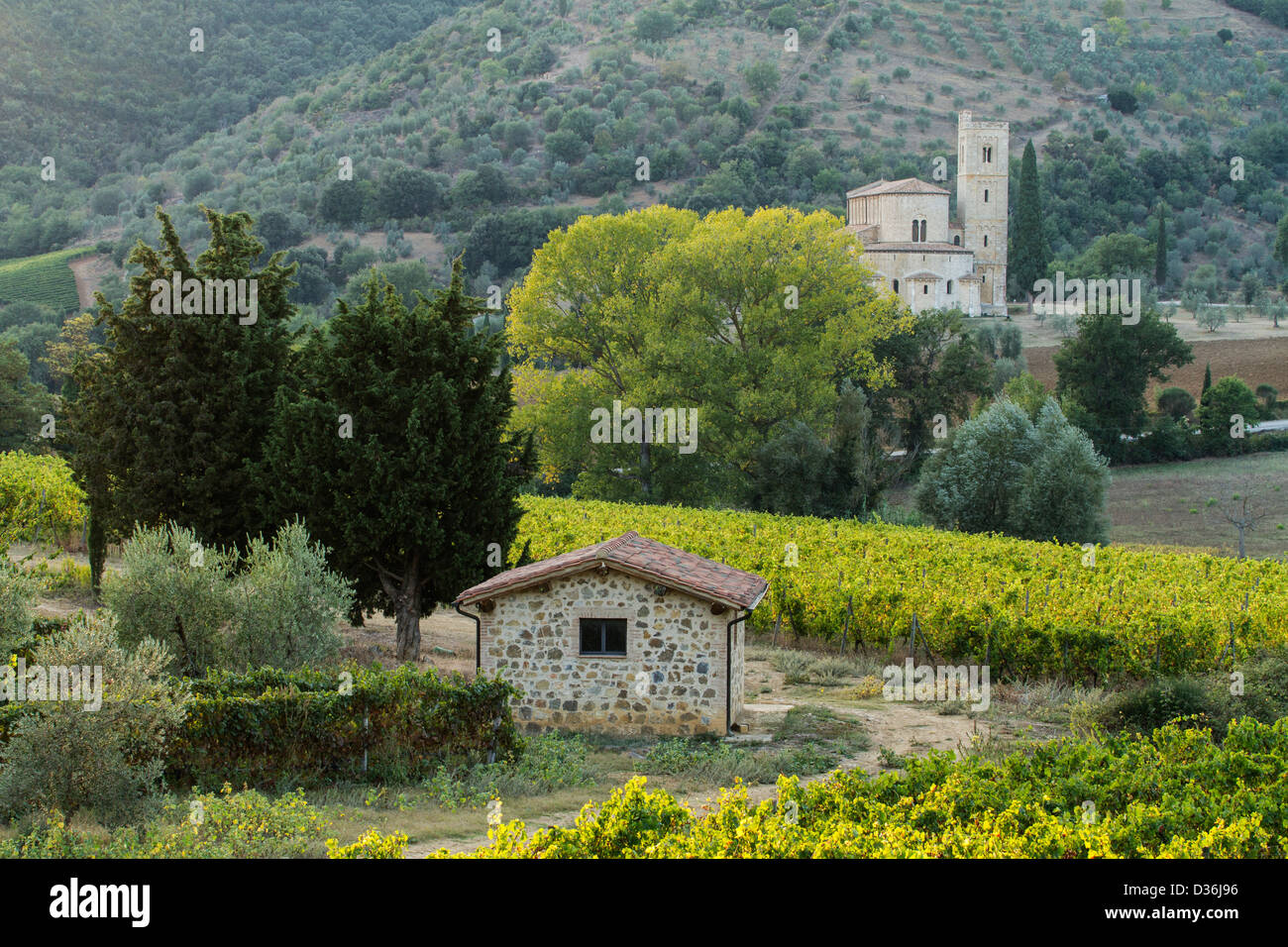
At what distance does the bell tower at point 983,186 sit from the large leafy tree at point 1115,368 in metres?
37.2

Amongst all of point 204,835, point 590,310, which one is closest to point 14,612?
point 204,835

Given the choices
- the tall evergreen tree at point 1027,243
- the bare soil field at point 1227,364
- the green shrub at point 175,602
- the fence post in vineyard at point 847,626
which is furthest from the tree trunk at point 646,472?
the tall evergreen tree at point 1027,243

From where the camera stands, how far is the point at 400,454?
78.9 feet

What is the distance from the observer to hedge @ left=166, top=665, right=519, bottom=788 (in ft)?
53.9

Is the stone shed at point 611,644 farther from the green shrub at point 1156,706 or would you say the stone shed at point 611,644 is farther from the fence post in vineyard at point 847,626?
the fence post in vineyard at point 847,626

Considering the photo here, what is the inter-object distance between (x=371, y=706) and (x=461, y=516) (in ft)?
24.3

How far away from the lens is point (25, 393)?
2165 inches

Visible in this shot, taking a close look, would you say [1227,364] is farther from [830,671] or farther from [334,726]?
[334,726]

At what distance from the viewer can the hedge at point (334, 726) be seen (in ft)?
53.9

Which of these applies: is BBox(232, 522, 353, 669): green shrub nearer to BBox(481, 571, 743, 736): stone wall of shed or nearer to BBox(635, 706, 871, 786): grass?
BBox(481, 571, 743, 736): stone wall of shed

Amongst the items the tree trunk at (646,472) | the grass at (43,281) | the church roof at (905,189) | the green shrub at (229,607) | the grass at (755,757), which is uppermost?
the church roof at (905,189)

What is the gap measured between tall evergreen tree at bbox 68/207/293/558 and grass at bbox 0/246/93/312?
251 ft

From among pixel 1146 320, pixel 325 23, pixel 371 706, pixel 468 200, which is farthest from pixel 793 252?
pixel 325 23

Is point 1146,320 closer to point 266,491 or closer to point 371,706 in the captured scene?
point 266,491
